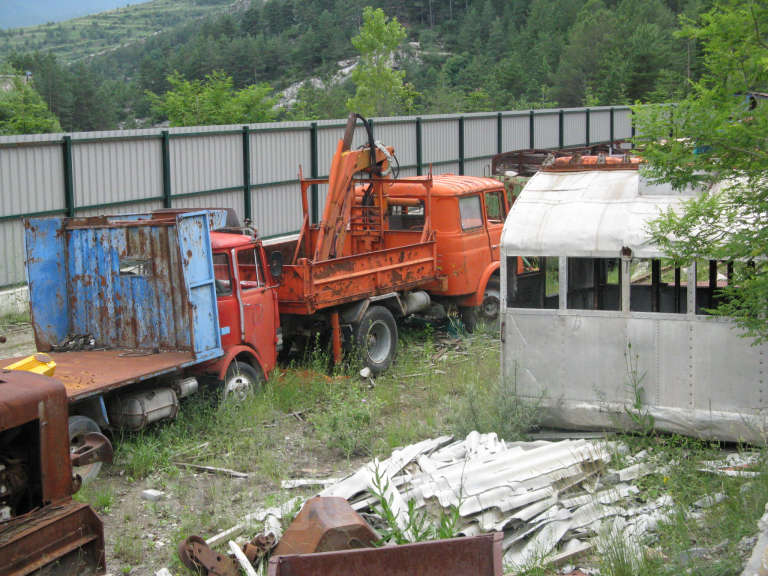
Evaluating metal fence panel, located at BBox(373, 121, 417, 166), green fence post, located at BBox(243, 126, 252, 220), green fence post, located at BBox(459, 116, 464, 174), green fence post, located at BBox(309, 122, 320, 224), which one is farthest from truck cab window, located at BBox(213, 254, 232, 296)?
green fence post, located at BBox(459, 116, 464, 174)

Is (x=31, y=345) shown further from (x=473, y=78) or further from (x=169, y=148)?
(x=473, y=78)

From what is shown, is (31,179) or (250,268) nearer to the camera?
(250,268)

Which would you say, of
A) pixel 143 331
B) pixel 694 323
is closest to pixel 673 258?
pixel 694 323

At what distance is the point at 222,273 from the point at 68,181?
7730 mm

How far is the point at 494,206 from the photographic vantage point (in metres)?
14.6

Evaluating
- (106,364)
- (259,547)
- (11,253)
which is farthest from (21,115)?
(259,547)

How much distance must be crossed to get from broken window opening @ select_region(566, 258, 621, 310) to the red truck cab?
3.77 meters

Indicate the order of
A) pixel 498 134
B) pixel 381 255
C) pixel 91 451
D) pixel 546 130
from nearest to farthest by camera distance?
pixel 91 451, pixel 381 255, pixel 498 134, pixel 546 130

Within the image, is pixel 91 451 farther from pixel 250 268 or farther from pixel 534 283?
pixel 534 283

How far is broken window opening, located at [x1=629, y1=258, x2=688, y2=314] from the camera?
9805 mm

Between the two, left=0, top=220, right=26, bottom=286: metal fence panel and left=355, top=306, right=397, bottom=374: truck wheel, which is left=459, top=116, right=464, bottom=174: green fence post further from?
left=355, top=306, right=397, bottom=374: truck wheel

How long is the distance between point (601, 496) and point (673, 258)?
85.9 inches

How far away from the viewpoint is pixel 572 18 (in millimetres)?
84812

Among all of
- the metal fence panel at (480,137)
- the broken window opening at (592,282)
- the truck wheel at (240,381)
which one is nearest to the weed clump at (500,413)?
the broken window opening at (592,282)
